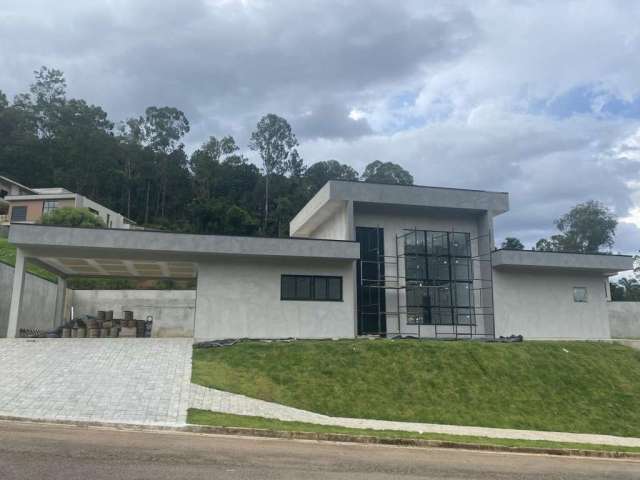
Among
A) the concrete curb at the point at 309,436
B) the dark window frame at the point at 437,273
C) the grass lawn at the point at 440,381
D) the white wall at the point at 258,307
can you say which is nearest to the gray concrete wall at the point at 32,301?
the white wall at the point at 258,307

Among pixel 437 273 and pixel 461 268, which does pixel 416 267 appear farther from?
pixel 461 268

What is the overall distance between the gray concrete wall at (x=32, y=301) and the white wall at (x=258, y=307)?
7.78m

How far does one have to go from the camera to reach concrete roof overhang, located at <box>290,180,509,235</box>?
926 inches

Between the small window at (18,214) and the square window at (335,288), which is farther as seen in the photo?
the small window at (18,214)

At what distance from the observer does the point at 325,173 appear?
243 feet

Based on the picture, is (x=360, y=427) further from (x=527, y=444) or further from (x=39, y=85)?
(x=39, y=85)

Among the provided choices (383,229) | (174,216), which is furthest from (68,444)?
(174,216)

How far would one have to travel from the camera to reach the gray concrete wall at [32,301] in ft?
76.3

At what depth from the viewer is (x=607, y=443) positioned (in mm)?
13234

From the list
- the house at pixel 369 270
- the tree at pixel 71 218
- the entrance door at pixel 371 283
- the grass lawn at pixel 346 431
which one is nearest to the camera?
the grass lawn at pixel 346 431

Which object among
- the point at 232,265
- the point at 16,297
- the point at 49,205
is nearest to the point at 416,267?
the point at 232,265

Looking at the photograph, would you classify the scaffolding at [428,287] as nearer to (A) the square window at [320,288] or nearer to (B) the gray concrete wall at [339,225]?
(B) the gray concrete wall at [339,225]

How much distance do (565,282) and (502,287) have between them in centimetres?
334

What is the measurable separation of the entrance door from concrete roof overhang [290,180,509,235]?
5.15 feet
